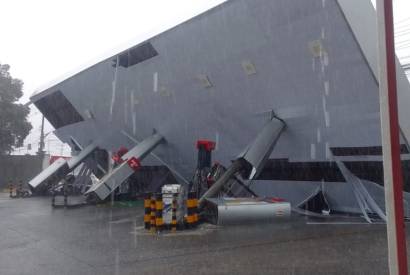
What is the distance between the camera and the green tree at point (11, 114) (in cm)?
2859

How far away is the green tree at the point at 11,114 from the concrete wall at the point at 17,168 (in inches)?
33.5

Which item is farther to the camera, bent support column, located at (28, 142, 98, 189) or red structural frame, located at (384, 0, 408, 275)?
bent support column, located at (28, 142, 98, 189)

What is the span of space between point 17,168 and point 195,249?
25876 mm

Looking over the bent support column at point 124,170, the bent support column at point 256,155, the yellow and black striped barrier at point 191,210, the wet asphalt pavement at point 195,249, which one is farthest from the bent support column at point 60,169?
the yellow and black striped barrier at point 191,210

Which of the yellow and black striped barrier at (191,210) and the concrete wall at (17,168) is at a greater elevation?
the concrete wall at (17,168)

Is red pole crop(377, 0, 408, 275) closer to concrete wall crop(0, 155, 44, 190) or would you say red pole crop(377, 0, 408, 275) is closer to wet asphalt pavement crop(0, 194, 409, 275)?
wet asphalt pavement crop(0, 194, 409, 275)

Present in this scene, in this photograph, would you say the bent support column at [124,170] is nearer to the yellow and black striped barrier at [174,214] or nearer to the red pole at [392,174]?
the yellow and black striped barrier at [174,214]

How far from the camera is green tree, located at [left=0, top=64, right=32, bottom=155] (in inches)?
1126

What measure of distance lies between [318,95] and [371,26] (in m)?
1.88

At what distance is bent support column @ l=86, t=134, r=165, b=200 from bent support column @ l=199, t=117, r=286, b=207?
12.2 feet

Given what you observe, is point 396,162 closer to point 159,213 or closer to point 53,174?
point 159,213

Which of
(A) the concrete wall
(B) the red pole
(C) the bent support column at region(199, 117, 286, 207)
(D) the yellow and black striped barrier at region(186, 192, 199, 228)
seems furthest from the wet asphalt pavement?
(A) the concrete wall

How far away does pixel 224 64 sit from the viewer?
10.2m

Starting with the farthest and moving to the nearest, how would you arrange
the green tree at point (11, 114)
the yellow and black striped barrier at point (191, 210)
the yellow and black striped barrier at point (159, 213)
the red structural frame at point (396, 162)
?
the green tree at point (11, 114) → the yellow and black striped barrier at point (191, 210) → the yellow and black striped barrier at point (159, 213) → the red structural frame at point (396, 162)
